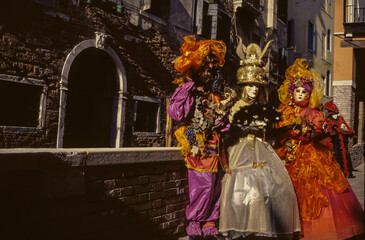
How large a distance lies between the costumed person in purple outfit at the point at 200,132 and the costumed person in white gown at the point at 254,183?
5.8 inches

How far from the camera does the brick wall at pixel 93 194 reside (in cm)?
256

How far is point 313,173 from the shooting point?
4.07 meters

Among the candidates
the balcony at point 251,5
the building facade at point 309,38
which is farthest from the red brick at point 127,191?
the building facade at point 309,38

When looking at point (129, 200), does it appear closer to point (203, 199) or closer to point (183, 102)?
point (203, 199)

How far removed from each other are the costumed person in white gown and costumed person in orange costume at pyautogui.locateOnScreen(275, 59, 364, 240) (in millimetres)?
367

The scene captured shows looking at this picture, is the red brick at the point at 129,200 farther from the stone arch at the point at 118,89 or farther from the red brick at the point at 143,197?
the stone arch at the point at 118,89

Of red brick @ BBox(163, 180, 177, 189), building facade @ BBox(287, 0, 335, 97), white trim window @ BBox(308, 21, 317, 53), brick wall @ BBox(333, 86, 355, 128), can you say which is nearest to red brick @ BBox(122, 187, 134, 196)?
red brick @ BBox(163, 180, 177, 189)

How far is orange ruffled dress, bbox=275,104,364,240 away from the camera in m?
3.85

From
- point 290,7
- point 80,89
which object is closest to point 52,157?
point 80,89

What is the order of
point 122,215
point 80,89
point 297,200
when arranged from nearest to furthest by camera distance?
point 122,215 → point 297,200 → point 80,89

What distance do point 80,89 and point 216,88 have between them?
643 centimetres

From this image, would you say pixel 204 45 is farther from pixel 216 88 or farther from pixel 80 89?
pixel 80 89

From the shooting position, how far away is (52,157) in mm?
2777

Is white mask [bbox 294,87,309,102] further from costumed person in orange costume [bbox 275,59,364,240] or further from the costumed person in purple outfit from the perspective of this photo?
the costumed person in purple outfit
